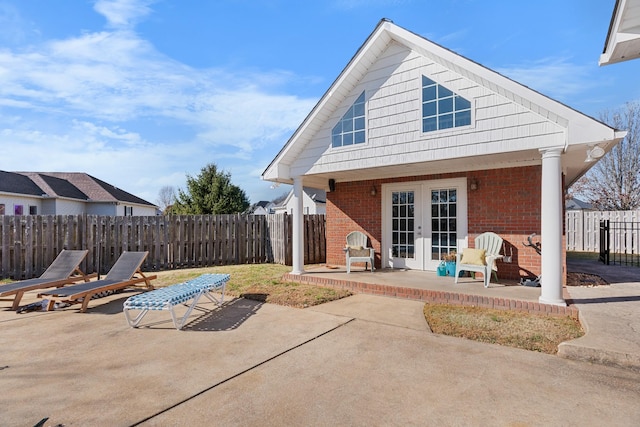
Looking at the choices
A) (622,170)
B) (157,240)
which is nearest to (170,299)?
(157,240)

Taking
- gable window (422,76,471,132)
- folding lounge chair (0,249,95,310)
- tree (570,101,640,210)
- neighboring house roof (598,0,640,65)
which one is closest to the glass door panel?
gable window (422,76,471,132)

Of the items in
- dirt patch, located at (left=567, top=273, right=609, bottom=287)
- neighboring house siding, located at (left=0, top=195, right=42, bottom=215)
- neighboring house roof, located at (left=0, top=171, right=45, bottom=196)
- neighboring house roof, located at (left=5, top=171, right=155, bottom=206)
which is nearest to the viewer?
dirt patch, located at (left=567, top=273, right=609, bottom=287)

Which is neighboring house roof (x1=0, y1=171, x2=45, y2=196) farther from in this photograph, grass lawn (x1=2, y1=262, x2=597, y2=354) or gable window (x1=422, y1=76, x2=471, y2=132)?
Result: gable window (x1=422, y1=76, x2=471, y2=132)

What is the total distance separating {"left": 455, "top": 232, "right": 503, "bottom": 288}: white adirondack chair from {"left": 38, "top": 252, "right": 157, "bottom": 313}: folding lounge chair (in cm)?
725

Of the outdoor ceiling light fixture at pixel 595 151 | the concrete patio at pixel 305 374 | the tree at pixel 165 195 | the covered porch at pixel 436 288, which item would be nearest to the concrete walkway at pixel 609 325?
the concrete patio at pixel 305 374

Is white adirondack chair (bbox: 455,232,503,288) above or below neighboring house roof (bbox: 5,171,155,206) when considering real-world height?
below

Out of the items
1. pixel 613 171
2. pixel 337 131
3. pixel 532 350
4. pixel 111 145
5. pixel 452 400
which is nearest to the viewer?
pixel 452 400

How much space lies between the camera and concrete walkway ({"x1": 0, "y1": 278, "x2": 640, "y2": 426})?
2.62 m

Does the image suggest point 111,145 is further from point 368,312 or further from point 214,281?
point 368,312

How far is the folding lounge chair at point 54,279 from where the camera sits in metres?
6.07

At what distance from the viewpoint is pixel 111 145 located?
16.8m

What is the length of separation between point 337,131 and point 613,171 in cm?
2624

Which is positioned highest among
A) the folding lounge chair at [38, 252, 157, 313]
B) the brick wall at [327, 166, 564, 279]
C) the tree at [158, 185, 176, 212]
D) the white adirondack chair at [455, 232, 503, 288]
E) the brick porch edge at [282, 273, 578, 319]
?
the tree at [158, 185, 176, 212]

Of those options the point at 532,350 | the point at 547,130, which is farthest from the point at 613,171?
the point at 532,350
